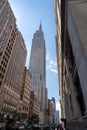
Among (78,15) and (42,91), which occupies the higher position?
(42,91)

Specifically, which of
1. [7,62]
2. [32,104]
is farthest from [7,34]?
[32,104]

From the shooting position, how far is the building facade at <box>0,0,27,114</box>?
58434 millimetres

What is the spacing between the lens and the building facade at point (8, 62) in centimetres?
5843

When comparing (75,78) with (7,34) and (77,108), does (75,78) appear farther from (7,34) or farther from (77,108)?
(7,34)

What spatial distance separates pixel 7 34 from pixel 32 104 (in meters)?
59.7

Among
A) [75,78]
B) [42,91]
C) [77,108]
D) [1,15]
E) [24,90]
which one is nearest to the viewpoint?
[77,108]

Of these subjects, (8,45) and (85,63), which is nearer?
(85,63)

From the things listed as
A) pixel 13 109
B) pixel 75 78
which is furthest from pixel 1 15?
pixel 75 78

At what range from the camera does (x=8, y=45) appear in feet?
227

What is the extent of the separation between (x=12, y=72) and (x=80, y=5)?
65868mm

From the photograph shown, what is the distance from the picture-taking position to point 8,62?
2606 inches

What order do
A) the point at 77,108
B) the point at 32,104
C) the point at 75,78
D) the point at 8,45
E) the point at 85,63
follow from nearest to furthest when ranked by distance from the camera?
the point at 85,63 < the point at 77,108 < the point at 75,78 < the point at 8,45 < the point at 32,104

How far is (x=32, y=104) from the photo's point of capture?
10675cm

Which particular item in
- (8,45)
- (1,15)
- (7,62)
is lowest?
(7,62)
